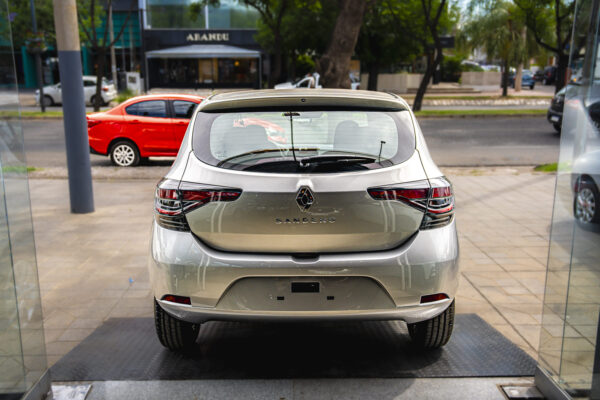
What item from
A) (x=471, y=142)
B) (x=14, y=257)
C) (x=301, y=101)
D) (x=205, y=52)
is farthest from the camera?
(x=205, y=52)

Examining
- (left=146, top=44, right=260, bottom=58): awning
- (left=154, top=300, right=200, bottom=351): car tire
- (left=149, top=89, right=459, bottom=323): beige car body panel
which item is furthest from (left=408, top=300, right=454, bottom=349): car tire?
(left=146, top=44, right=260, bottom=58): awning

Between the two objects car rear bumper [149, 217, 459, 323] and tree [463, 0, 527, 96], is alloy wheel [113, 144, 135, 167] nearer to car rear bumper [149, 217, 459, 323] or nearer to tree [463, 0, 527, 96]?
car rear bumper [149, 217, 459, 323]

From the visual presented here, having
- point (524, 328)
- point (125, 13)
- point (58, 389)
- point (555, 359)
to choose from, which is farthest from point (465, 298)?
point (125, 13)

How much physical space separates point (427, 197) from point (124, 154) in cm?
1005

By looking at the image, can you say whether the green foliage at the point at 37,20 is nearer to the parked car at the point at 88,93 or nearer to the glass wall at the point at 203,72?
the parked car at the point at 88,93

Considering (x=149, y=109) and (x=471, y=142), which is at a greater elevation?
(x=149, y=109)

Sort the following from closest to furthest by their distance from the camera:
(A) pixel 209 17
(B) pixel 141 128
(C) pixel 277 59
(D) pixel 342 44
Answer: (B) pixel 141 128 → (D) pixel 342 44 → (C) pixel 277 59 → (A) pixel 209 17

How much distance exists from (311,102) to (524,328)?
2.27 m

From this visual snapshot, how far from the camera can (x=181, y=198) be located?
10.6ft

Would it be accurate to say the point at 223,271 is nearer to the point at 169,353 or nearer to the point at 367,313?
the point at 367,313

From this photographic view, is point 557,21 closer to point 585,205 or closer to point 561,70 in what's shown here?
point 561,70

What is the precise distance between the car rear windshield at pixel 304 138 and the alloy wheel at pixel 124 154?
9.08 metres

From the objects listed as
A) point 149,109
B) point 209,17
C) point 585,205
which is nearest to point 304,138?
point 585,205

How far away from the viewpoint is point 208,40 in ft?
143
